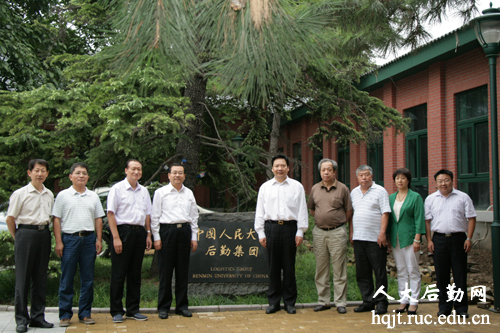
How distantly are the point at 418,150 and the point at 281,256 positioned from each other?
28.1ft

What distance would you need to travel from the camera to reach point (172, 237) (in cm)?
→ 587

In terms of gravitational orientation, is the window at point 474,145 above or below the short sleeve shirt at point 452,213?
above

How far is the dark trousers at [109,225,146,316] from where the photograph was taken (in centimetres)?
561

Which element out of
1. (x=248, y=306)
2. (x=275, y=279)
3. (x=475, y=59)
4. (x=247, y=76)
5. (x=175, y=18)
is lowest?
(x=248, y=306)

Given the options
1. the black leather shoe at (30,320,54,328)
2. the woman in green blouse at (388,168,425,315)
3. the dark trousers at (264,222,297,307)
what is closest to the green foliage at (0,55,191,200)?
the dark trousers at (264,222,297,307)

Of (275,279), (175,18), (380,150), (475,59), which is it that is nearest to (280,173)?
(275,279)

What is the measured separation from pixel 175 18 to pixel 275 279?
3.79 metres

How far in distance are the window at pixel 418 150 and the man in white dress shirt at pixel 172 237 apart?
8845mm

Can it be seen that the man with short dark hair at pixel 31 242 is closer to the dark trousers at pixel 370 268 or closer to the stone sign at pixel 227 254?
the stone sign at pixel 227 254

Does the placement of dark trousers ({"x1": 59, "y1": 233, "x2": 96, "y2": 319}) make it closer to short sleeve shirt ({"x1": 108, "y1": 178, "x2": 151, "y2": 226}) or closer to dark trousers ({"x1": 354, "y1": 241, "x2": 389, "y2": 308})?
short sleeve shirt ({"x1": 108, "y1": 178, "x2": 151, "y2": 226})

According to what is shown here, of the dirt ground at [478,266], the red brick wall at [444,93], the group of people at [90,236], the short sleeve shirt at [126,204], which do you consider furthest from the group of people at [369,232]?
the red brick wall at [444,93]

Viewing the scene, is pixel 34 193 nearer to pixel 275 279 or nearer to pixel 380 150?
pixel 275 279

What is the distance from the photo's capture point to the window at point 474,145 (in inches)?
418

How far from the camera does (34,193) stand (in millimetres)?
5258
